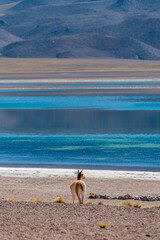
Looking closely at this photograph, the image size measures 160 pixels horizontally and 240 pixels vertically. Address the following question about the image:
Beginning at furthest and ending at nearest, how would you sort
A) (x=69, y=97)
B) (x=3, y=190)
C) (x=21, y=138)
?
(x=69, y=97) → (x=21, y=138) → (x=3, y=190)

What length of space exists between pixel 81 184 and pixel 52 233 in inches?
104

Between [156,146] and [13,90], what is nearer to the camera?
[156,146]

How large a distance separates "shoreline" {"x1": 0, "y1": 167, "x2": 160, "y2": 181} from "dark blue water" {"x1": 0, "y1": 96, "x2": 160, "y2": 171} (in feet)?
4.15

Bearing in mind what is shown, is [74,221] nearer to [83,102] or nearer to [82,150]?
[82,150]

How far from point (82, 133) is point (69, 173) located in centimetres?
1144

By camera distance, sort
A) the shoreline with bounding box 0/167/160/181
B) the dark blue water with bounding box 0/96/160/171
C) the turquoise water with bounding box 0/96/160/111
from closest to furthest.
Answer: the shoreline with bounding box 0/167/160/181, the dark blue water with bounding box 0/96/160/171, the turquoise water with bounding box 0/96/160/111

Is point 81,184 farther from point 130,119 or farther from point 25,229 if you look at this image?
point 130,119

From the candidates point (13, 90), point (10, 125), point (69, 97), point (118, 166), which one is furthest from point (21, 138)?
point (13, 90)

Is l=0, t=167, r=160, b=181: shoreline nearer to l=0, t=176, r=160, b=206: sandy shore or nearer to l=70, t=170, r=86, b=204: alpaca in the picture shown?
l=0, t=176, r=160, b=206: sandy shore

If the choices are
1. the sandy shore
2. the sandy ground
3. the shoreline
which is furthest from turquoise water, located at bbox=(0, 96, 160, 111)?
the sandy ground

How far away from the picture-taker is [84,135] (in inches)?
1082

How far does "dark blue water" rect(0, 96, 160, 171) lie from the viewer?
67.2 feet

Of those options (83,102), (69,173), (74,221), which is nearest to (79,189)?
(74,221)

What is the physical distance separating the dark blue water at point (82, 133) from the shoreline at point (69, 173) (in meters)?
1.27
